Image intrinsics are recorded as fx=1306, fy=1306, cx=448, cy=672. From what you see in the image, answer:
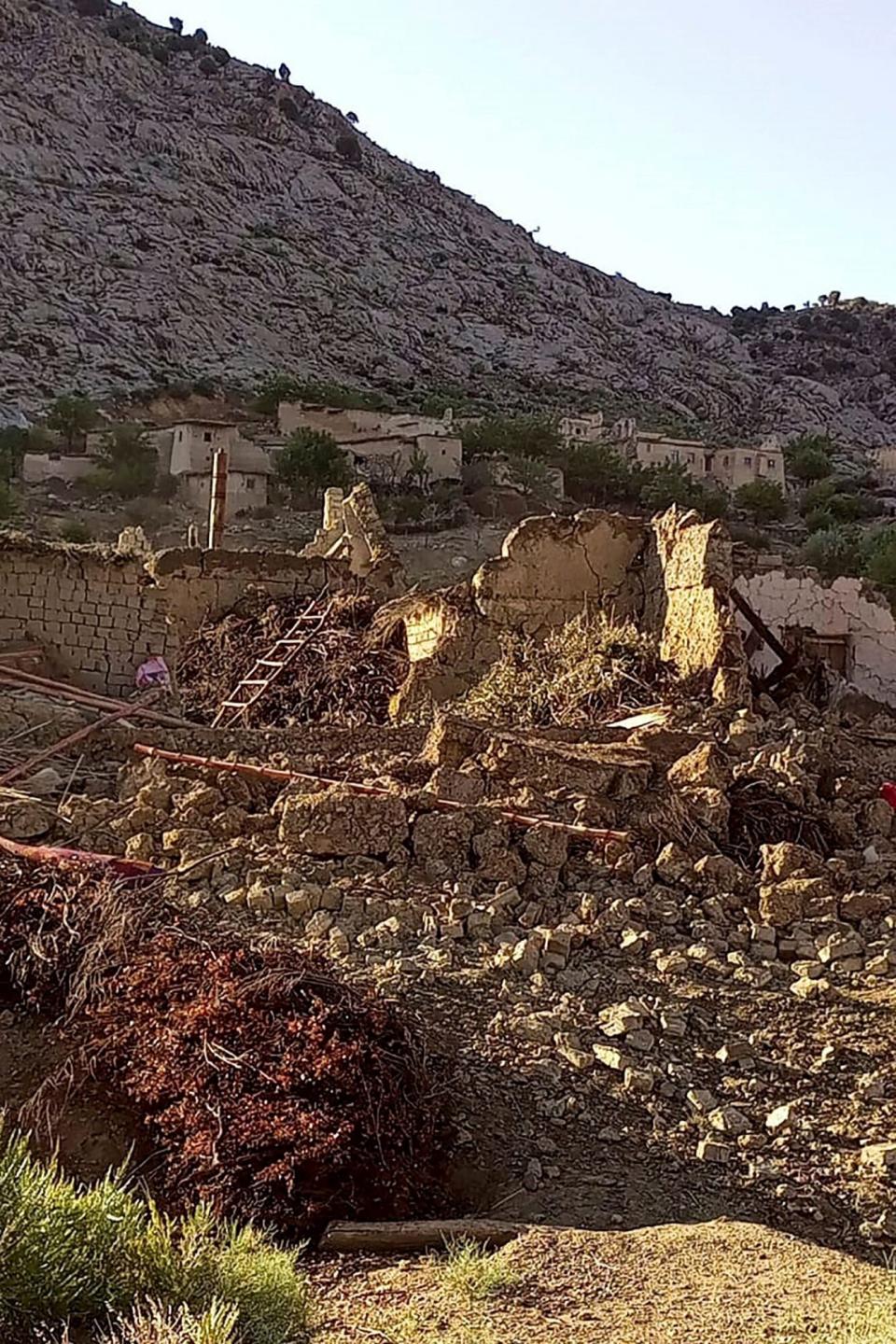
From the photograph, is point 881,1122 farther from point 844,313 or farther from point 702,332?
point 844,313

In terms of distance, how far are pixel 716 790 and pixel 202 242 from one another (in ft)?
216

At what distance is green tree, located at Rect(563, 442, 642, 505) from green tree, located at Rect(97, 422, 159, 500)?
1335 centimetres

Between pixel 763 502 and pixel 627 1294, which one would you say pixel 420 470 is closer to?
pixel 763 502

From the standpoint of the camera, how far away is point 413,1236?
4445mm

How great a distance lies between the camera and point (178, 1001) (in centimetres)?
554

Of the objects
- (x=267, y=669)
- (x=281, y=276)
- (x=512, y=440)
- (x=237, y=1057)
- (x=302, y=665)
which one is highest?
(x=281, y=276)

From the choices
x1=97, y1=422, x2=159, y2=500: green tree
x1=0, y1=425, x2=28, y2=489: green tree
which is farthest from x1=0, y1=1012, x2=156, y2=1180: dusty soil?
x1=97, y1=422, x2=159, y2=500: green tree

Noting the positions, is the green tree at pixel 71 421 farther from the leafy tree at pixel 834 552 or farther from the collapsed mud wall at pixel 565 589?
the collapsed mud wall at pixel 565 589

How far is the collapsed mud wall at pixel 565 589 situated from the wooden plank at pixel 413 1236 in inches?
280

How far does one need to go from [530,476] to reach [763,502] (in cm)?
793

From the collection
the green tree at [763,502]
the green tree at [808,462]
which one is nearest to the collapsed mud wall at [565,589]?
the green tree at [763,502]

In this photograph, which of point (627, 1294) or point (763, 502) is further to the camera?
point (763, 502)

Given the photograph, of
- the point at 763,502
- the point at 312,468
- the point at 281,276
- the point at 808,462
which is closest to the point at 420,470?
the point at 312,468

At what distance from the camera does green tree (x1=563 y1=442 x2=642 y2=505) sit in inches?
1673
